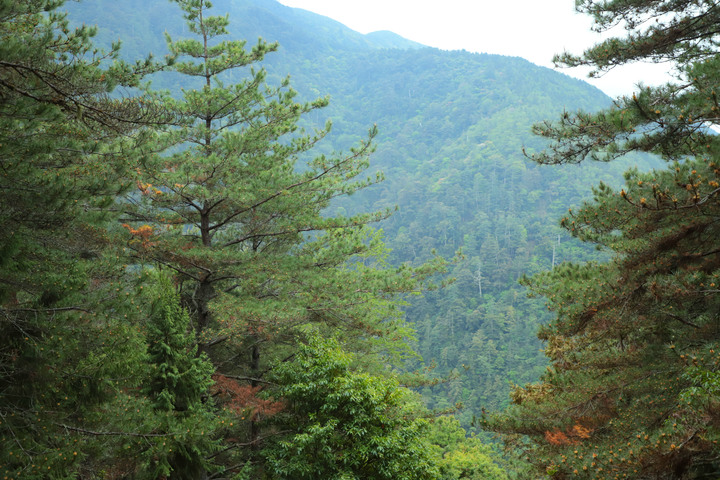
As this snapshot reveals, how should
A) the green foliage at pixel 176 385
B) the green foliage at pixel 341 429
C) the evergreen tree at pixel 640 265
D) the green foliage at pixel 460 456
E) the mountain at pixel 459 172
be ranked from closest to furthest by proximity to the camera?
the evergreen tree at pixel 640 265 → the green foliage at pixel 176 385 → the green foliage at pixel 341 429 → the green foliage at pixel 460 456 → the mountain at pixel 459 172

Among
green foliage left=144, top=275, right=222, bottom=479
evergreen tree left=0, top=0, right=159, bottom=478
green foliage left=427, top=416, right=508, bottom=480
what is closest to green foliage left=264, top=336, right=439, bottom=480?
green foliage left=144, top=275, right=222, bottom=479

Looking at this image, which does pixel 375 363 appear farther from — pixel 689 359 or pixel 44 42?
pixel 44 42

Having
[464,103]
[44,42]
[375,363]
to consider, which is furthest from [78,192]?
[464,103]

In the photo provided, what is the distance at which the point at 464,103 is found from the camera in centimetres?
16050

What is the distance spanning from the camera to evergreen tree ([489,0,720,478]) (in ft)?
14.8

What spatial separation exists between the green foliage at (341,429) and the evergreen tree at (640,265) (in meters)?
1.75

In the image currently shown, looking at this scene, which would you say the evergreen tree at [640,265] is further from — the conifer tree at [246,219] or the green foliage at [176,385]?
the green foliage at [176,385]

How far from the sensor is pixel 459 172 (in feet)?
389

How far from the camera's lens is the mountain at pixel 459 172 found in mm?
62125

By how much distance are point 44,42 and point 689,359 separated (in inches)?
254

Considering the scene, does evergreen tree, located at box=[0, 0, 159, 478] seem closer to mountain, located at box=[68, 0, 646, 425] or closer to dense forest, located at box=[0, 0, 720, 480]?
dense forest, located at box=[0, 0, 720, 480]

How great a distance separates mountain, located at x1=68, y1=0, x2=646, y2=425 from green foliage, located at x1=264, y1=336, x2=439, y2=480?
3536 mm

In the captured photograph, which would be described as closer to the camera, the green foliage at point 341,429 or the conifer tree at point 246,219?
the green foliage at point 341,429

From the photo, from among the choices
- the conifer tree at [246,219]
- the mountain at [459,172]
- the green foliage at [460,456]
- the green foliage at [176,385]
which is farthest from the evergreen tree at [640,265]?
the green foliage at [460,456]
